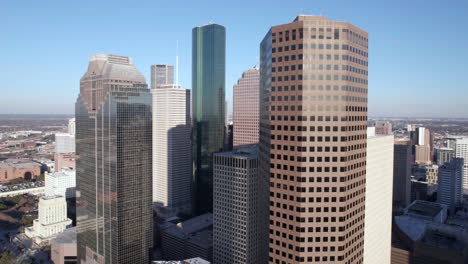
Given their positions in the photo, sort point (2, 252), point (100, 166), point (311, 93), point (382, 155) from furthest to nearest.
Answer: point (2, 252) → point (100, 166) → point (382, 155) → point (311, 93)

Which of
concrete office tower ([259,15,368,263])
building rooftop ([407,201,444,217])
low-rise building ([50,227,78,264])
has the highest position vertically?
concrete office tower ([259,15,368,263])

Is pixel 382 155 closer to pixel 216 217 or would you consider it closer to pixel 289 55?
pixel 289 55

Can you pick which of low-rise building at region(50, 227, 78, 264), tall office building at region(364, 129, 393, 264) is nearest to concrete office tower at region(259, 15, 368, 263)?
tall office building at region(364, 129, 393, 264)

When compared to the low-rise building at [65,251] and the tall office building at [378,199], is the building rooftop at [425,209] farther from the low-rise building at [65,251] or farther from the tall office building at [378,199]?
the low-rise building at [65,251]

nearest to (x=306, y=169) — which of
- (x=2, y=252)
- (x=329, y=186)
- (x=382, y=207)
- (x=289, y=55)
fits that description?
(x=329, y=186)

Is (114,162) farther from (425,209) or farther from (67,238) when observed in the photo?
(425,209)

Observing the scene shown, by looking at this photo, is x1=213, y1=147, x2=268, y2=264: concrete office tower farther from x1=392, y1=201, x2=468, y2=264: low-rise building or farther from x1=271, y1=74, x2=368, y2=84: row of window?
x1=392, y1=201, x2=468, y2=264: low-rise building
